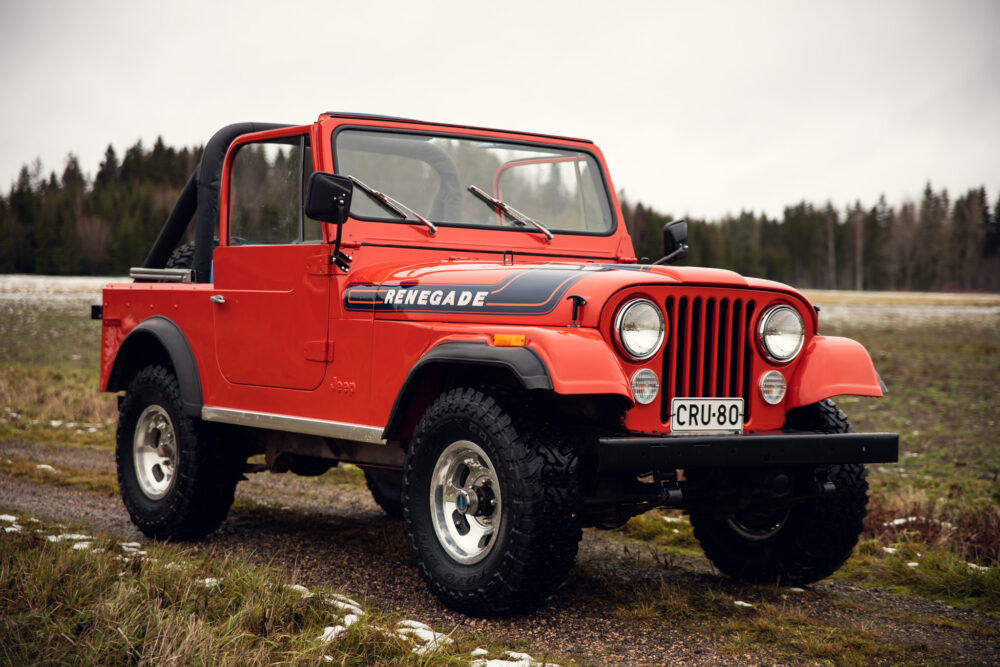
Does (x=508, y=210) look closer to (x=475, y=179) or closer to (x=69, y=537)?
(x=475, y=179)

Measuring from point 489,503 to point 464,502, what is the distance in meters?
0.12

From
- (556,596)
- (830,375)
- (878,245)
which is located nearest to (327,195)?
(556,596)

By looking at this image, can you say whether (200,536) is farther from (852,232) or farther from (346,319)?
Answer: (852,232)

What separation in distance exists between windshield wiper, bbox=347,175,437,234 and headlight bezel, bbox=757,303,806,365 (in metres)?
1.80

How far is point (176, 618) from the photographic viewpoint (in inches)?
138

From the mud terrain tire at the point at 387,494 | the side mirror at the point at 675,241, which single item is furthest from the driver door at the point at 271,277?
the side mirror at the point at 675,241

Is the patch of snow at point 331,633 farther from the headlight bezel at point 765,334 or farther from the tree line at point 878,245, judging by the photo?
the tree line at point 878,245

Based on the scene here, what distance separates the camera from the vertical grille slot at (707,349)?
4.19 m

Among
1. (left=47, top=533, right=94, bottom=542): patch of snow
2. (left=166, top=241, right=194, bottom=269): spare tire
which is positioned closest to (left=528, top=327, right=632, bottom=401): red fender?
(left=47, top=533, right=94, bottom=542): patch of snow

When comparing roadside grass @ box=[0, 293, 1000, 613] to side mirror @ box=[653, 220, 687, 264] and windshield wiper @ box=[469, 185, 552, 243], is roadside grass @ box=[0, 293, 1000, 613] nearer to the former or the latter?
side mirror @ box=[653, 220, 687, 264]

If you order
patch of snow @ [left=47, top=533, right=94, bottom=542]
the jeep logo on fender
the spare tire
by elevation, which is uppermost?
the spare tire

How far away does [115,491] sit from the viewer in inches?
288

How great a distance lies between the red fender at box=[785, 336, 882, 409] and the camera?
14.7 feet

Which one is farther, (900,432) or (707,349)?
(900,432)
